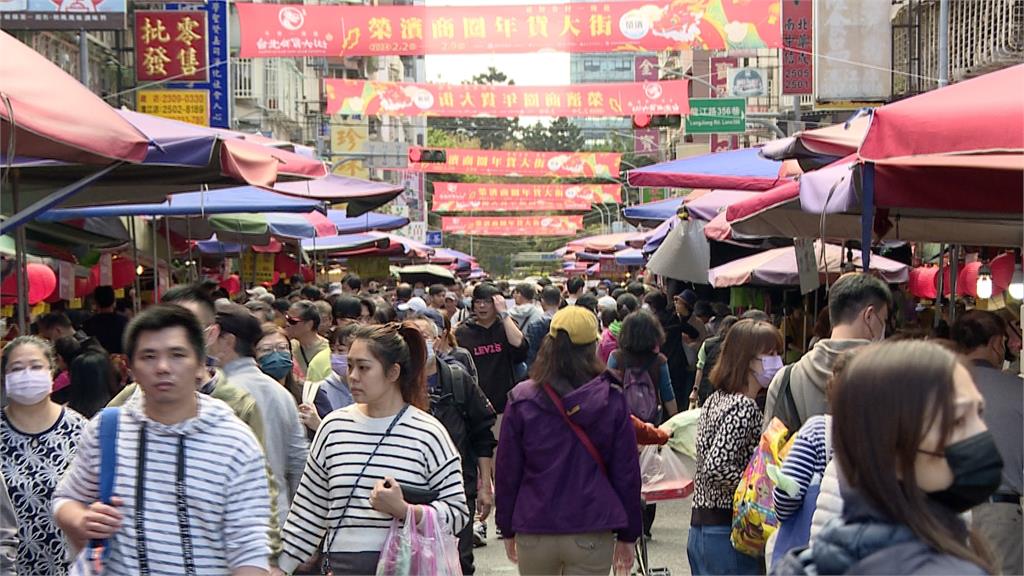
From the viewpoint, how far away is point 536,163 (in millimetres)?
41188

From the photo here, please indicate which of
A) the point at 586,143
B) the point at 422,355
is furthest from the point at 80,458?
the point at 586,143

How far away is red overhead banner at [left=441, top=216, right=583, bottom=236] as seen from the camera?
59.4 meters

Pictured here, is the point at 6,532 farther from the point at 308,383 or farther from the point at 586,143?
the point at 586,143

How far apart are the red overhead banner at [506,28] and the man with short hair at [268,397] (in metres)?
18.9

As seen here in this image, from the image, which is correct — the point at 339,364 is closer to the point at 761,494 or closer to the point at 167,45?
the point at 761,494

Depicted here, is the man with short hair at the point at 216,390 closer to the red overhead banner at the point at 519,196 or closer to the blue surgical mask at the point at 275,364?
the blue surgical mask at the point at 275,364

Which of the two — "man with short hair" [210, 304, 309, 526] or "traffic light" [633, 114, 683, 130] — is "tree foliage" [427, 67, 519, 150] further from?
"man with short hair" [210, 304, 309, 526]

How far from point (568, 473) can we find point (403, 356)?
127cm

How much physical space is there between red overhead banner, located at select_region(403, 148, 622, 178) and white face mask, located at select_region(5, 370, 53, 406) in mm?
35253

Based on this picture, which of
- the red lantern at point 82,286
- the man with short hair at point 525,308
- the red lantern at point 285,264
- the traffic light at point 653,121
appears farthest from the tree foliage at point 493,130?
the red lantern at point 82,286

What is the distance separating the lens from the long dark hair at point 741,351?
663 centimetres

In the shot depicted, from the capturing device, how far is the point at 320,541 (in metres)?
5.22

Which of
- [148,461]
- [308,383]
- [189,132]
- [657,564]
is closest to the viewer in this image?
[148,461]

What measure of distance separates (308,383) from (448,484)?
3.26 m
